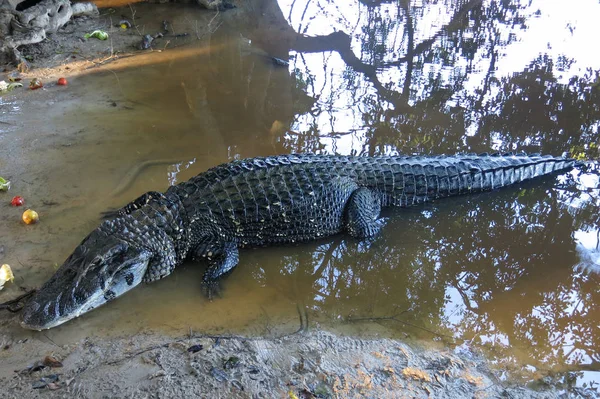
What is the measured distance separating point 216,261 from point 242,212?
53 cm

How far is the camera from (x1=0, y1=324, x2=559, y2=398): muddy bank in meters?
2.92

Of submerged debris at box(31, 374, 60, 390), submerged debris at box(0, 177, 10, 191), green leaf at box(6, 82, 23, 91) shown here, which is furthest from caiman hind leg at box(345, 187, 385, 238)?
green leaf at box(6, 82, 23, 91)

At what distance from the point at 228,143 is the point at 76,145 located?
1.94 metres

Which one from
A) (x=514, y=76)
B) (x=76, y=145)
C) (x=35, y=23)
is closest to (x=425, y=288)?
(x=76, y=145)

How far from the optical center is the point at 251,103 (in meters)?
6.96

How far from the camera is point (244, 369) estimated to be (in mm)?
Result: 3109

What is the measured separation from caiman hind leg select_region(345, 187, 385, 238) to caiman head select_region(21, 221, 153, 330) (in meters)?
2.00

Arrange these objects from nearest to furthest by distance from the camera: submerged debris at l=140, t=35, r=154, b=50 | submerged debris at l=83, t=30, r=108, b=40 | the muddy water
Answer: the muddy water, submerged debris at l=140, t=35, r=154, b=50, submerged debris at l=83, t=30, r=108, b=40

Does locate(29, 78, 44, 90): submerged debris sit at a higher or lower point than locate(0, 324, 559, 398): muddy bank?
higher

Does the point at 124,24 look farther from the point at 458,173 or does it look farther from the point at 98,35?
the point at 458,173

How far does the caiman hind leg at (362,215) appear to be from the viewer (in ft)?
15.1

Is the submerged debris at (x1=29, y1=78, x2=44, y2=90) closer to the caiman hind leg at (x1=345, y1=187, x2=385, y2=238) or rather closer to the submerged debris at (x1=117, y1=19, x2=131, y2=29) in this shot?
the submerged debris at (x1=117, y1=19, x2=131, y2=29)

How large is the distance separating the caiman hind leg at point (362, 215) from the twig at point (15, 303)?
2.95m

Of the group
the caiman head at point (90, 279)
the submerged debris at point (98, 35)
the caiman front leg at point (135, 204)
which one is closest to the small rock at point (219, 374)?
the caiman head at point (90, 279)
